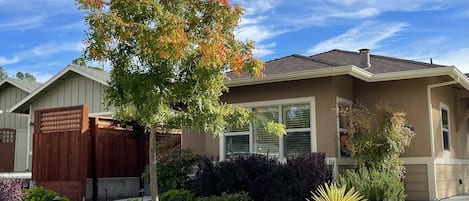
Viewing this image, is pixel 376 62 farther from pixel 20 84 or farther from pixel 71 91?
pixel 20 84

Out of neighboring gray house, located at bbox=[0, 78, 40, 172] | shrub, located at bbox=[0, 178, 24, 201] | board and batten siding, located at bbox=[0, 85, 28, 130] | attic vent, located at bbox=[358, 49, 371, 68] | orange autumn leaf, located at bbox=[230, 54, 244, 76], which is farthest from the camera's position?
board and batten siding, located at bbox=[0, 85, 28, 130]

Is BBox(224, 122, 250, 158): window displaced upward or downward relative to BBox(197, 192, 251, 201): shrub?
upward

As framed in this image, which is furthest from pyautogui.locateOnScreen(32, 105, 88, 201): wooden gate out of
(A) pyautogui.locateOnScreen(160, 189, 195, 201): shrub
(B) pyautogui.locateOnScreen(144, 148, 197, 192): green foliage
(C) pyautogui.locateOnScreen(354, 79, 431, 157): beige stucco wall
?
(C) pyautogui.locateOnScreen(354, 79, 431, 157): beige stucco wall

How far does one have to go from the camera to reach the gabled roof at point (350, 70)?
10609mm

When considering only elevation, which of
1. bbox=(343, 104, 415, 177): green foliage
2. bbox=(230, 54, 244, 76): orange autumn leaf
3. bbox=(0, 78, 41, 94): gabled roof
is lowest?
bbox=(343, 104, 415, 177): green foliage

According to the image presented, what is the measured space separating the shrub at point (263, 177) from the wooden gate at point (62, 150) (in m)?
2.89

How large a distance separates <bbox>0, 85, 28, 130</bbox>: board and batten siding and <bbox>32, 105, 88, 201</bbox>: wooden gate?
11161 mm

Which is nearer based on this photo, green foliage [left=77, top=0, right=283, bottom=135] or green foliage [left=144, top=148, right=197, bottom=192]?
green foliage [left=77, top=0, right=283, bottom=135]

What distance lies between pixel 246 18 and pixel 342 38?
8.89m

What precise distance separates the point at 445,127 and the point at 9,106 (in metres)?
18.6

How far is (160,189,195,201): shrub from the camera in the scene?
34.2 feet

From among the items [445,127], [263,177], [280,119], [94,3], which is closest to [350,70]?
[280,119]

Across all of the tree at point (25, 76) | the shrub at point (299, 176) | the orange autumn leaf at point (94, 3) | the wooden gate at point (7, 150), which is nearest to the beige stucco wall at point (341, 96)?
the shrub at point (299, 176)

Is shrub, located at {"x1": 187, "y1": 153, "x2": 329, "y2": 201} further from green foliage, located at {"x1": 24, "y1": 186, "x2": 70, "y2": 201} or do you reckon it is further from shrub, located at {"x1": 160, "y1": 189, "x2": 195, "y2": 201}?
green foliage, located at {"x1": 24, "y1": 186, "x2": 70, "y2": 201}
